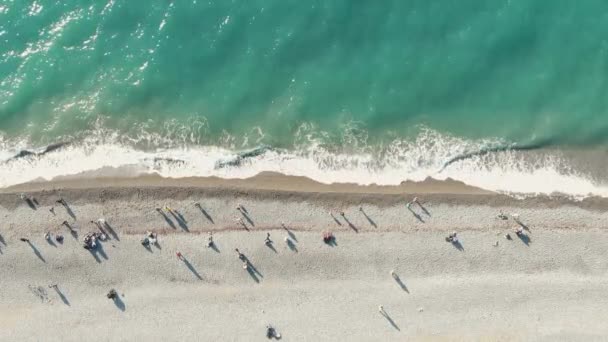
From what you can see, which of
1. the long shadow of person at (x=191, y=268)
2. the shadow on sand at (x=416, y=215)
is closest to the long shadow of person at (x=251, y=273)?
the long shadow of person at (x=191, y=268)

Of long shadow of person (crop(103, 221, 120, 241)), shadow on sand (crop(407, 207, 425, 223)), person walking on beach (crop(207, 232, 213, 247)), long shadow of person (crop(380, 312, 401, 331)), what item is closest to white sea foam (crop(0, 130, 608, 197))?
shadow on sand (crop(407, 207, 425, 223))

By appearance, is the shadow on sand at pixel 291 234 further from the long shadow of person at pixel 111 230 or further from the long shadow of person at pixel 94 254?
the long shadow of person at pixel 94 254

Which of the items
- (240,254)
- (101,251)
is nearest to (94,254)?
(101,251)

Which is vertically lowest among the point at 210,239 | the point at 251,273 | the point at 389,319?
the point at 389,319

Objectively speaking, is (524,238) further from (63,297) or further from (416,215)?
(63,297)

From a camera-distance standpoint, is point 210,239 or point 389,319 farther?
point 210,239

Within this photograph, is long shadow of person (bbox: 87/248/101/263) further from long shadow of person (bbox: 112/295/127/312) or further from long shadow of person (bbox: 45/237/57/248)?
long shadow of person (bbox: 112/295/127/312)

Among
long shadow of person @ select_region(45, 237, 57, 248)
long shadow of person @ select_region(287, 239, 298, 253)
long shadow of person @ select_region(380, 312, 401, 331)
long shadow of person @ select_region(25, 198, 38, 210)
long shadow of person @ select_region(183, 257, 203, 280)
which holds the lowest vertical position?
long shadow of person @ select_region(380, 312, 401, 331)
